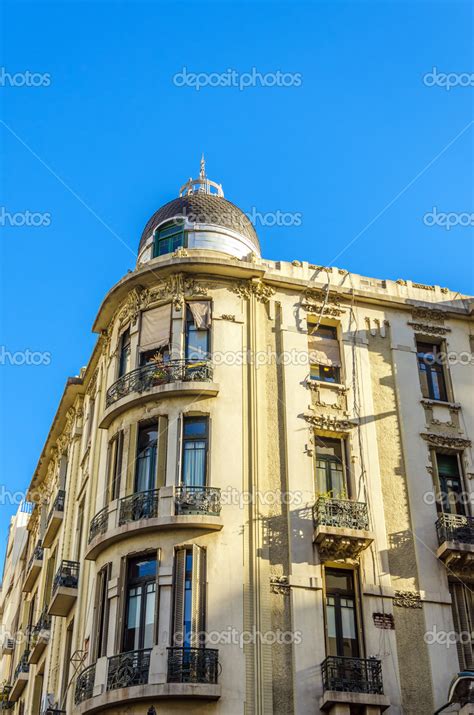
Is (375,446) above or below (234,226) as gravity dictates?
below

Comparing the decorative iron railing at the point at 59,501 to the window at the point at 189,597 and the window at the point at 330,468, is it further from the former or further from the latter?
the window at the point at 330,468

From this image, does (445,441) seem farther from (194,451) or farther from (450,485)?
(194,451)

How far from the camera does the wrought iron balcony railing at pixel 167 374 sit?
1016 inches

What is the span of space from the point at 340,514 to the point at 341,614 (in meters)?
2.55

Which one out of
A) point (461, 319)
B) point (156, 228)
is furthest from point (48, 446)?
point (461, 319)

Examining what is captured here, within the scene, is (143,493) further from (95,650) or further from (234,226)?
(234,226)

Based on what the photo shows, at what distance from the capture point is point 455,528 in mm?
25359

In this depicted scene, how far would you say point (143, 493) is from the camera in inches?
952

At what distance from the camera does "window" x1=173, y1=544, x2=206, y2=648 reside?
22031 millimetres

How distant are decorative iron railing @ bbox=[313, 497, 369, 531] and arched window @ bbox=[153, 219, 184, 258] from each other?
32.3 ft

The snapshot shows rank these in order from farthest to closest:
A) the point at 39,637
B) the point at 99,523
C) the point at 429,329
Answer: the point at 39,637 → the point at 429,329 → the point at 99,523

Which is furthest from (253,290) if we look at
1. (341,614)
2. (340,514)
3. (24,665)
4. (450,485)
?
(24,665)

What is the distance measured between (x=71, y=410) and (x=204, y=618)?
14.9 meters

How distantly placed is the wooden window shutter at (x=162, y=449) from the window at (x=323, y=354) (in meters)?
4.87
